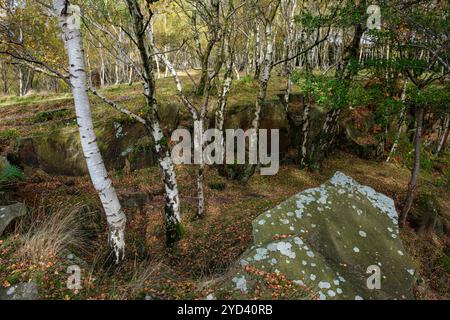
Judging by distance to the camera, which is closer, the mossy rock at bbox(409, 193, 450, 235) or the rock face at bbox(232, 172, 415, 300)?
the rock face at bbox(232, 172, 415, 300)

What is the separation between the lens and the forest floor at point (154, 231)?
14.8ft

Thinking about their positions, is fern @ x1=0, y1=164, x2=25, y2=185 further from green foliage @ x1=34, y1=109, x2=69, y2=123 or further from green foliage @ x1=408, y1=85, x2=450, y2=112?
green foliage @ x1=408, y1=85, x2=450, y2=112

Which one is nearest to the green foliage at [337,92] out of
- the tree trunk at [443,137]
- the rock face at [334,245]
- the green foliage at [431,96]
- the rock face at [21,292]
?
the green foliage at [431,96]

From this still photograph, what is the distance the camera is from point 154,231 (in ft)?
26.5

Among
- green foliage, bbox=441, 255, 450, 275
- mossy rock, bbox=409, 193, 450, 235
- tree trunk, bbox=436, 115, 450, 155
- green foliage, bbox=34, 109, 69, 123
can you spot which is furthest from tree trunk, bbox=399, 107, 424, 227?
green foliage, bbox=34, 109, 69, 123

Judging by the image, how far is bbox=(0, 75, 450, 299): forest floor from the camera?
452cm

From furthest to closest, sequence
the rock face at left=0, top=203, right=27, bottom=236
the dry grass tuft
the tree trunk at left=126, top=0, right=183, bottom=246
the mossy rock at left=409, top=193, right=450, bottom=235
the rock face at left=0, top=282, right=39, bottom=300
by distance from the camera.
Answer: the mossy rock at left=409, top=193, right=450, bottom=235
the rock face at left=0, top=203, right=27, bottom=236
the tree trunk at left=126, top=0, right=183, bottom=246
the dry grass tuft
the rock face at left=0, top=282, right=39, bottom=300

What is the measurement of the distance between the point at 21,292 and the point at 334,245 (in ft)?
17.2

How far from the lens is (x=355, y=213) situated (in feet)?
19.6

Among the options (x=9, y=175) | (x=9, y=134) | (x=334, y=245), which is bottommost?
(x=334, y=245)

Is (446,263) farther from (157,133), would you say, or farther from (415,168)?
(157,133)

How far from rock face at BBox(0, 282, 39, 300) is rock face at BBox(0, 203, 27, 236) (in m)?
1.84

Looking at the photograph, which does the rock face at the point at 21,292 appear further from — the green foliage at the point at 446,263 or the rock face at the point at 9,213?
the green foliage at the point at 446,263

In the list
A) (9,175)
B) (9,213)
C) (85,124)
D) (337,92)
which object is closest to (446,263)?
(337,92)
